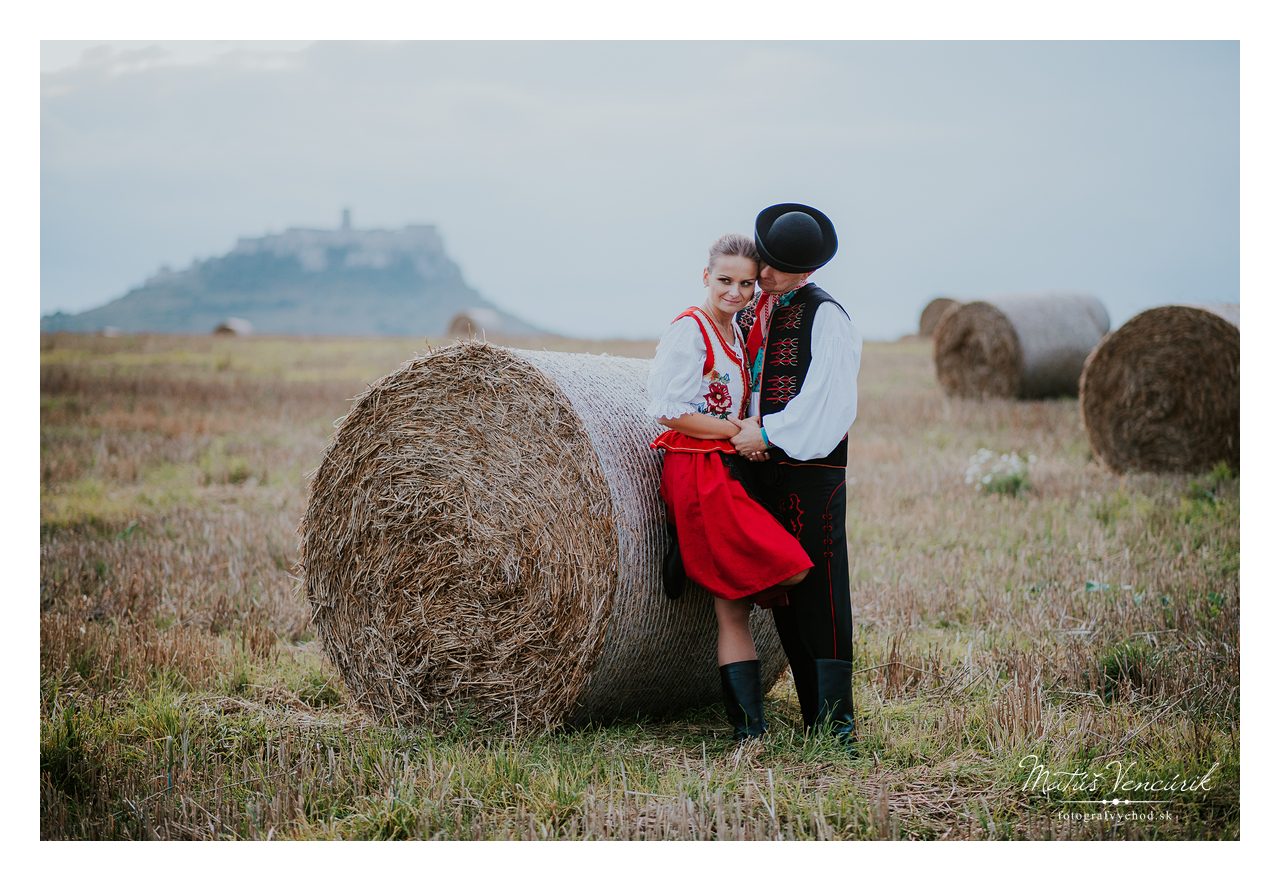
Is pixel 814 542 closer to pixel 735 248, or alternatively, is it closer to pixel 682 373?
pixel 682 373

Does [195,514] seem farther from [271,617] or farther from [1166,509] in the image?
[1166,509]

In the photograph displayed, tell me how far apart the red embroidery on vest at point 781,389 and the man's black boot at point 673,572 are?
63 cm

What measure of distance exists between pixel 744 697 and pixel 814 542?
0.63 meters

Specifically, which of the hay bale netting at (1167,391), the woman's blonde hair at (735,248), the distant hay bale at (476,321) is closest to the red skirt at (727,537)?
the woman's blonde hair at (735,248)

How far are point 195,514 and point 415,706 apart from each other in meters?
4.47

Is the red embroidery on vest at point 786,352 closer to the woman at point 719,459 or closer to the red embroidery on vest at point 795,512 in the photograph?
the woman at point 719,459

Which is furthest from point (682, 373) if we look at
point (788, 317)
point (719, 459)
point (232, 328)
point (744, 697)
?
point (232, 328)

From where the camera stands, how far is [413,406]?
399 cm

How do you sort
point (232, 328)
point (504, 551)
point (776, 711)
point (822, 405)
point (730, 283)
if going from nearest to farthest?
point (822, 405)
point (730, 283)
point (504, 551)
point (776, 711)
point (232, 328)

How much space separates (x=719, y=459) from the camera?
3.38 metres

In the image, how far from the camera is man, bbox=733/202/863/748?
10.9ft

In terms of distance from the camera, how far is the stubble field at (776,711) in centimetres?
297

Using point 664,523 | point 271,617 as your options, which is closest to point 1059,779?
point 664,523

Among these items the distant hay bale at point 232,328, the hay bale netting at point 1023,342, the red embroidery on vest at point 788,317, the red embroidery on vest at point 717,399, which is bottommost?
the red embroidery on vest at point 717,399
